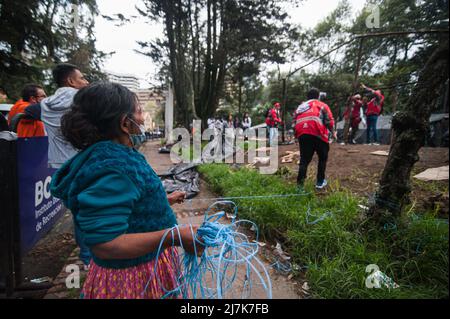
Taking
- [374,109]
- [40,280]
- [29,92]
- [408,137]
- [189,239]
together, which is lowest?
[40,280]

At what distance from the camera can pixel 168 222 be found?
1057mm

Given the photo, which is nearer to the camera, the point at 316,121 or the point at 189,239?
the point at 189,239

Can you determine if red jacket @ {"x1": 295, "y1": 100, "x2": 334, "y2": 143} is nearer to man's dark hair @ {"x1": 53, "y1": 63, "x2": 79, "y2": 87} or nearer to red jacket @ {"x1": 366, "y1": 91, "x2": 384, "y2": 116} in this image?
man's dark hair @ {"x1": 53, "y1": 63, "x2": 79, "y2": 87}

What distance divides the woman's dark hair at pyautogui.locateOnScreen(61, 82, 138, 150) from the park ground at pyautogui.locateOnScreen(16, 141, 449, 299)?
1605 mm

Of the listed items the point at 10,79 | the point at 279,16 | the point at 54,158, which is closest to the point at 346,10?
the point at 279,16

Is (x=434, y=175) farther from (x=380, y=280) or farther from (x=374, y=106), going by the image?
(x=374, y=106)

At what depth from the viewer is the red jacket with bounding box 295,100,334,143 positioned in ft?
12.8

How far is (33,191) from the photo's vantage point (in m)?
2.49

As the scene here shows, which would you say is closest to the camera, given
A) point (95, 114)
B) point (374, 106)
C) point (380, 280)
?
point (95, 114)

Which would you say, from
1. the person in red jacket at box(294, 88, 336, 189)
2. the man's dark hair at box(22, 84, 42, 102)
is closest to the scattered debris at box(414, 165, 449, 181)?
the person in red jacket at box(294, 88, 336, 189)

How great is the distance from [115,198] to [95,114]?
13.8 inches

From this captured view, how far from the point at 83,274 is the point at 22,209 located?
0.89 metres

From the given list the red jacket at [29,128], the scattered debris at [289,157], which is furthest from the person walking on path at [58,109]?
the scattered debris at [289,157]

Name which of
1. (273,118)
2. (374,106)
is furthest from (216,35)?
(374,106)
